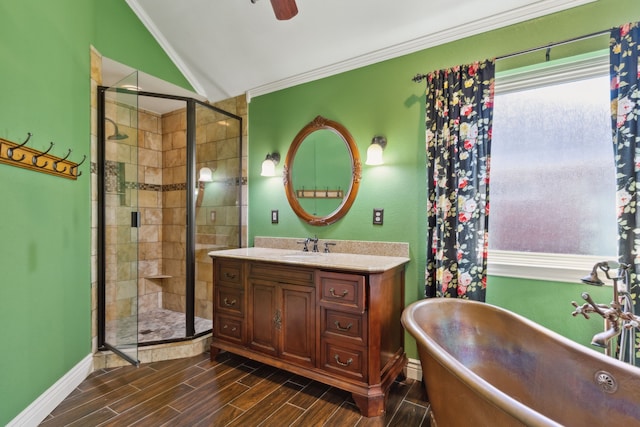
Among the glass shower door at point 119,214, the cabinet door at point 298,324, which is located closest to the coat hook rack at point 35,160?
the glass shower door at point 119,214

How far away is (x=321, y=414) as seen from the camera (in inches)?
73.8

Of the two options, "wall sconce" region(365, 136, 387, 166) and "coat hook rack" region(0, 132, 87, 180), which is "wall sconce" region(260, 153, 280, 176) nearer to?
"wall sconce" region(365, 136, 387, 166)

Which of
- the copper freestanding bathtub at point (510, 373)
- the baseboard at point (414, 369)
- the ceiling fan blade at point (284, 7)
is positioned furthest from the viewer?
the baseboard at point (414, 369)

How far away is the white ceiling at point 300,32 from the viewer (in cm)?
208

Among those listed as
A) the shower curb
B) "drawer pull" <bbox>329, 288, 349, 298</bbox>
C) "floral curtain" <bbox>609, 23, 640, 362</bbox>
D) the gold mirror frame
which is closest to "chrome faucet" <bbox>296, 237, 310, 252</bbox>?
the gold mirror frame

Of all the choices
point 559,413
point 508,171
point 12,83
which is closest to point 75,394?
point 12,83

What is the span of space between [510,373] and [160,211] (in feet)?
13.1

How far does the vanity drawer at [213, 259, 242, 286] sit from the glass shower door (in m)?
0.67

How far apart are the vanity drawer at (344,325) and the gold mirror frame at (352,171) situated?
3.04 ft

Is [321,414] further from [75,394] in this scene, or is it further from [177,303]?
[177,303]

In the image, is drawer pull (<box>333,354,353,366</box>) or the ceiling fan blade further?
drawer pull (<box>333,354,353,366</box>)

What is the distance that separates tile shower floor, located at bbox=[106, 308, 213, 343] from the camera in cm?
249

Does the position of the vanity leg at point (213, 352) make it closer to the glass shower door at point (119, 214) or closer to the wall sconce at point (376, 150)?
the glass shower door at point (119, 214)

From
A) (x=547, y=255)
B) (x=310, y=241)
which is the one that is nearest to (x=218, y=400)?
(x=310, y=241)
